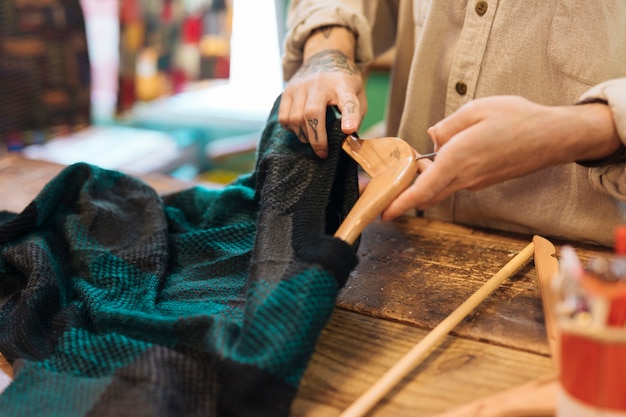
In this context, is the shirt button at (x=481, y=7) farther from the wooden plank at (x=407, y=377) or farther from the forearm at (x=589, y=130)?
the wooden plank at (x=407, y=377)

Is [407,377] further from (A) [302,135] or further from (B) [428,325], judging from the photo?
(A) [302,135]

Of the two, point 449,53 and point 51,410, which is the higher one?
point 449,53

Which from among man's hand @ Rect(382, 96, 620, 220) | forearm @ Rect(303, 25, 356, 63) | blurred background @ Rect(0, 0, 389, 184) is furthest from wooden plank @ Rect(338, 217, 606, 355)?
blurred background @ Rect(0, 0, 389, 184)

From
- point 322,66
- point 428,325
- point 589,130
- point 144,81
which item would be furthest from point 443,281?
point 144,81

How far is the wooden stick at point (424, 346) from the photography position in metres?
0.53

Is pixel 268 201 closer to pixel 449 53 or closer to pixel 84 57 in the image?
pixel 449 53

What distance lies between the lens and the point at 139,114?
2.65 meters

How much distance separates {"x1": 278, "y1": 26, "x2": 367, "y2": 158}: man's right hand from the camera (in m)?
0.78

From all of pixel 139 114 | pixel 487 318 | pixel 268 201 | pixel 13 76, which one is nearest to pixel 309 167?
pixel 268 201

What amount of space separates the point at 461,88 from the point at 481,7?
0.38 feet

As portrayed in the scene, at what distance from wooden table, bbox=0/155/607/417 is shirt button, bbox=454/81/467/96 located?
0.20 meters

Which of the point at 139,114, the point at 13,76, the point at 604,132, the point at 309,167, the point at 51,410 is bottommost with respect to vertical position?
the point at 139,114

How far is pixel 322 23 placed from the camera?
0.97 metres

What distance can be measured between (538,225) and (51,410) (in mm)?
661
